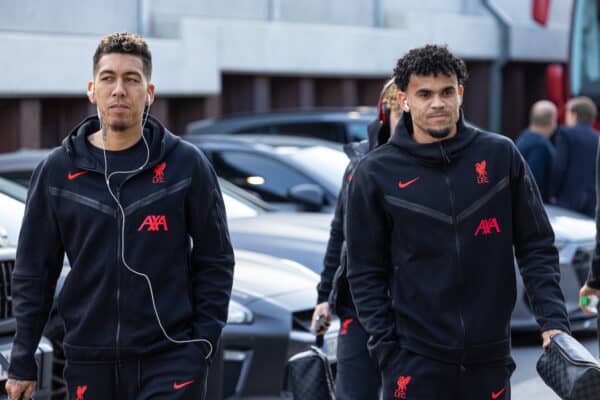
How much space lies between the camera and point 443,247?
4359 millimetres

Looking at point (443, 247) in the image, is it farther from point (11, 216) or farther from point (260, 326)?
point (11, 216)

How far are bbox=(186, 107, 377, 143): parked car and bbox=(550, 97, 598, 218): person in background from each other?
1775 mm

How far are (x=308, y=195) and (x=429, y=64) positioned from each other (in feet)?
16.7

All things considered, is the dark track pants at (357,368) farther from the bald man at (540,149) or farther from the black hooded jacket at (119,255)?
the bald man at (540,149)

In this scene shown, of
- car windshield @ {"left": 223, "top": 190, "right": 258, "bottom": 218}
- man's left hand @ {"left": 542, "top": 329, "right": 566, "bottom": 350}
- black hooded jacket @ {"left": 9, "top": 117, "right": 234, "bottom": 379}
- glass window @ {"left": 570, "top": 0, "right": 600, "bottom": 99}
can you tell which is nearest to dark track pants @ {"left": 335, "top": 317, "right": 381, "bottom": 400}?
black hooded jacket @ {"left": 9, "top": 117, "right": 234, "bottom": 379}

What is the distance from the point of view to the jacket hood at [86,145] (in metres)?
4.40

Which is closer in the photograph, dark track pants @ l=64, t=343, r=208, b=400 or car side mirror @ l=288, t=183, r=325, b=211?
dark track pants @ l=64, t=343, r=208, b=400

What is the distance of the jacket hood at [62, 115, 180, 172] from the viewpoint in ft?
14.4

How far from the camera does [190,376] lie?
4.38 meters

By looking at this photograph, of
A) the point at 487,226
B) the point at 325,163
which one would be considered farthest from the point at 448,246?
the point at 325,163

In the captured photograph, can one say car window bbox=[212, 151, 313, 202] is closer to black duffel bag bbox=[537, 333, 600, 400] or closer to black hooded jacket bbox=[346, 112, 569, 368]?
black hooded jacket bbox=[346, 112, 569, 368]

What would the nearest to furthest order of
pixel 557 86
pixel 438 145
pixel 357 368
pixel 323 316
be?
pixel 438 145
pixel 357 368
pixel 323 316
pixel 557 86

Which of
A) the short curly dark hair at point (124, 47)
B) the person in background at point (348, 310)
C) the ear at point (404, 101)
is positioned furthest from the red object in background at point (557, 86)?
the short curly dark hair at point (124, 47)

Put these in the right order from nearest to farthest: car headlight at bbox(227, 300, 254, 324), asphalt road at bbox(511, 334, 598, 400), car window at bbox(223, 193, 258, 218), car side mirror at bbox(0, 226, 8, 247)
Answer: car side mirror at bbox(0, 226, 8, 247) → car headlight at bbox(227, 300, 254, 324) → asphalt road at bbox(511, 334, 598, 400) → car window at bbox(223, 193, 258, 218)
